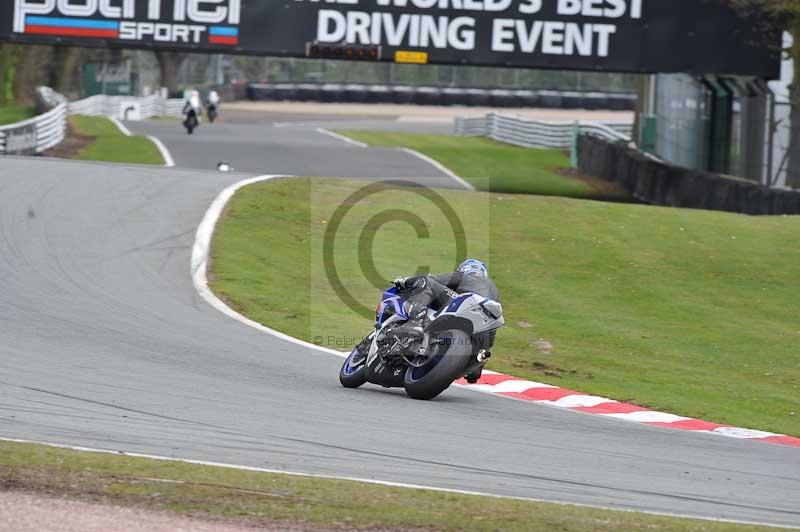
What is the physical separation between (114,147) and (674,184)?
1593 cm

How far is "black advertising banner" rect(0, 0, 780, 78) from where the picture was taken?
96.6 ft

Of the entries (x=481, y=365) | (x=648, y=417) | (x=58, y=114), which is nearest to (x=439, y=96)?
(x=58, y=114)

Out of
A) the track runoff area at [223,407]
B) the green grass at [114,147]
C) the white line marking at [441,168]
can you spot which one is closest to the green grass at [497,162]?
the white line marking at [441,168]

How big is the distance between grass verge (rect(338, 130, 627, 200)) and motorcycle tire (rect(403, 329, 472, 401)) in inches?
912

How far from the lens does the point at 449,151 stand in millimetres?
41969

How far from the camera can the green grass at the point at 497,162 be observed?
34.7 meters

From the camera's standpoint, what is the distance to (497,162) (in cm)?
4044

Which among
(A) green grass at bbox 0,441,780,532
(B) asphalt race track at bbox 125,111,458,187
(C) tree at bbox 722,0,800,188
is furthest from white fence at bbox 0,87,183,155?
(A) green grass at bbox 0,441,780,532

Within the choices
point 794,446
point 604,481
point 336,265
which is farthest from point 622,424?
point 336,265

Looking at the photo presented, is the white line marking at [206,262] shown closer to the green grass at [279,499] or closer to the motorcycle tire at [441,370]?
the motorcycle tire at [441,370]

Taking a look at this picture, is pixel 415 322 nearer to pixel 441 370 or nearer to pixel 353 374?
pixel 441 370

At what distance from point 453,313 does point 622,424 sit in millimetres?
1649

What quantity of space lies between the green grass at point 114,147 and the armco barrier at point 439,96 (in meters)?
38.6

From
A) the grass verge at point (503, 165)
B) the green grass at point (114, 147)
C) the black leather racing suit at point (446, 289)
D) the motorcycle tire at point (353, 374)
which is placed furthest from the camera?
the grass verge at point (503, 165)
